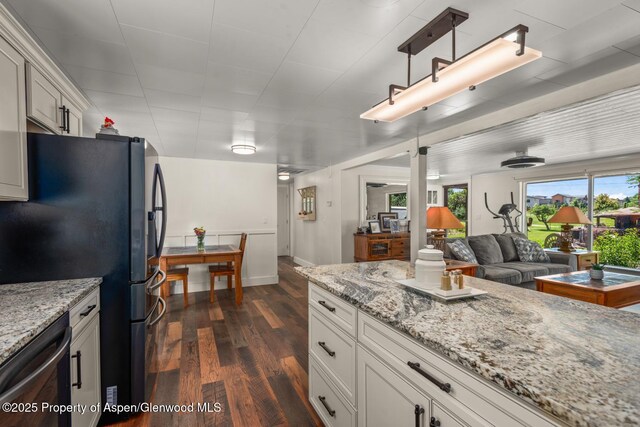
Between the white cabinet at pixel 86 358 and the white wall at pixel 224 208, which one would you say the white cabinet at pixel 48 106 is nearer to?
the white cabinet at pixel 86 358

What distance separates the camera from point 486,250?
470 centimetres

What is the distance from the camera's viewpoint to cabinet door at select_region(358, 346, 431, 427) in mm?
1046

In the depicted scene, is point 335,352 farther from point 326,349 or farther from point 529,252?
point 529,252

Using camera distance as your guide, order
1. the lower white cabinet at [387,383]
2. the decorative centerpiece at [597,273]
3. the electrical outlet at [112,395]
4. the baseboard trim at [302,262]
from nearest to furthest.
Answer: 1. the lower white cabinet at [387,383]
2. the electrical outlet at [112,395]
3. the decorative centerpiece at [597,273]
4. the baseboard trim at [302,262]

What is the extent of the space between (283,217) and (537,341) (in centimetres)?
A: 787

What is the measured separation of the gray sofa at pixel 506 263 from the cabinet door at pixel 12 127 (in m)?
4.51

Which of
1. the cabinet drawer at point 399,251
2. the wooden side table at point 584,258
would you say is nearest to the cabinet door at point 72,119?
the cabinet drawer at point 399,251

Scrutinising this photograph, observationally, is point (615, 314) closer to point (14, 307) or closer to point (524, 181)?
point (14, 307)

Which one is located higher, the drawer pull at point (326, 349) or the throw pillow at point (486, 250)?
the throw pillow at point (486, 250)

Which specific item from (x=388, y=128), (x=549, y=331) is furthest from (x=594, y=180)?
(x=549, y=331)

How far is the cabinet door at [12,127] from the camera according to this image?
145cm

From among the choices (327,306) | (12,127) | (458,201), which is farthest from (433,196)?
(12,127)

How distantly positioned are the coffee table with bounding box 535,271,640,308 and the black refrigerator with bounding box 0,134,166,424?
389 cm

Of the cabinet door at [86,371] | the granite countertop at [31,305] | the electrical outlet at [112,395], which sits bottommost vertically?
→ the electrical outlet at [112,395]
